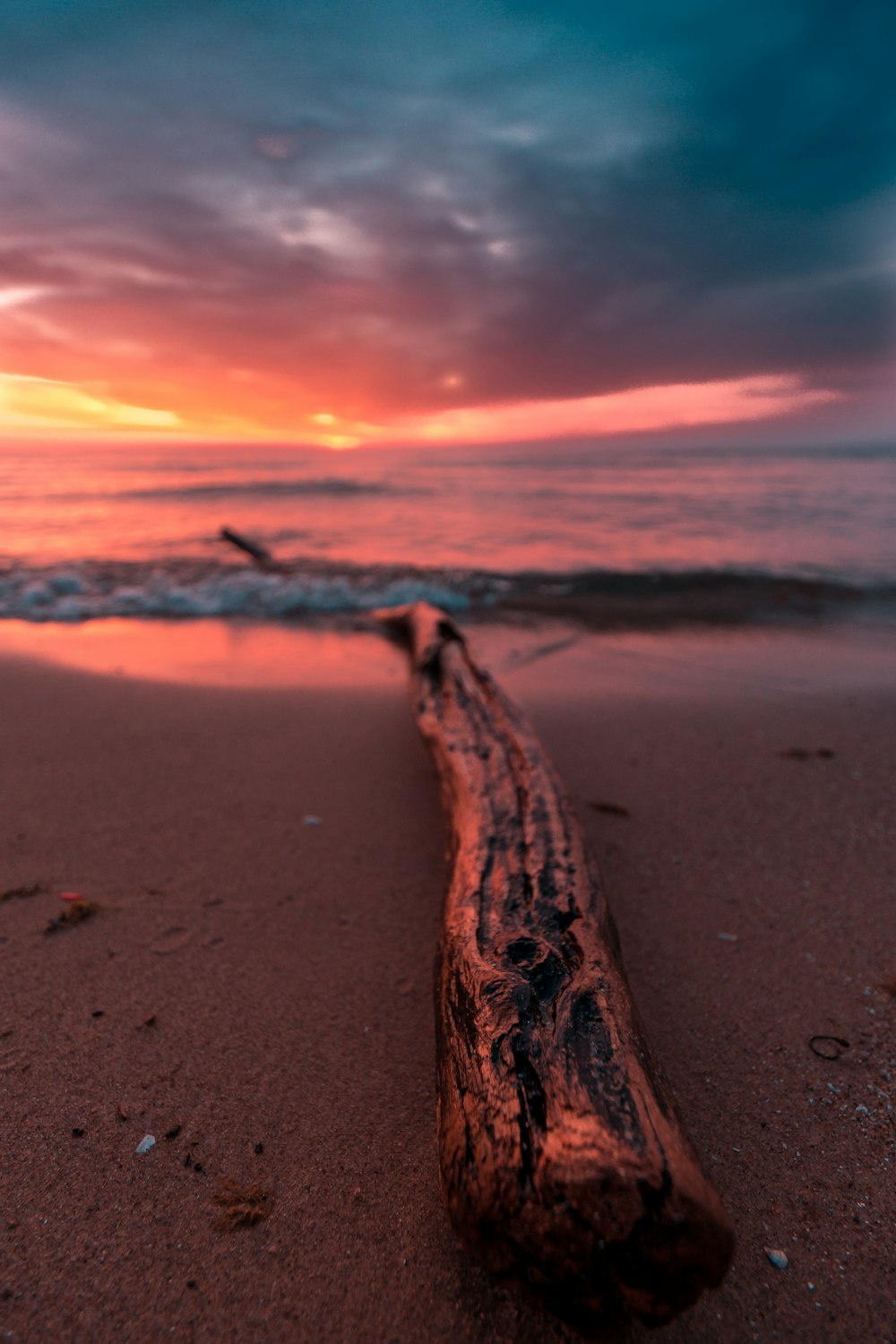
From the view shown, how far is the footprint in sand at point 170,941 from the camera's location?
2.30 metres

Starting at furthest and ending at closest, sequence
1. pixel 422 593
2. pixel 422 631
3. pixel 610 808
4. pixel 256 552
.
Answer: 1. pixel 256 552
2. pixel 422 593
3. pixel 422 631
4. pixel 610 808

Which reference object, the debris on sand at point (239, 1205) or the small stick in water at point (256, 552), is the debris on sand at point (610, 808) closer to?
the debris on sand at point (239, 1205)

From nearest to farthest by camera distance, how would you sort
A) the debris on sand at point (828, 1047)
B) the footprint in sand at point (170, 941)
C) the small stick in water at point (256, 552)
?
the debris on sand at point (828, 1047) → the footprint in sand at point (170, 941) → the small stick in water at point (256, 552)

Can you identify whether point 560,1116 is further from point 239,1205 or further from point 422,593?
point 422,593

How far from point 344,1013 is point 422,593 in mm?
7530

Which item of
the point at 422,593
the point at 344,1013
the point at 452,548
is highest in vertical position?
the point at 452,548

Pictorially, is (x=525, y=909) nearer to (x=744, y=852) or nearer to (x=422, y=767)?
(x=744, y=852)

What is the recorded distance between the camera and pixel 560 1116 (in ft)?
4.00

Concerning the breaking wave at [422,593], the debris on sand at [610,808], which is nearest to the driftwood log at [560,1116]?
the debris on sand at [610,808]

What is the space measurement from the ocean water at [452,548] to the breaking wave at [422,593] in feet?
0.13

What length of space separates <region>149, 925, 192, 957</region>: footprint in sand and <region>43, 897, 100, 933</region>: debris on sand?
306mm

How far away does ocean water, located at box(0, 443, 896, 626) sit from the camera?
8.67m

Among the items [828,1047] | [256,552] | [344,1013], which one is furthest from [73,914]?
[256,552]

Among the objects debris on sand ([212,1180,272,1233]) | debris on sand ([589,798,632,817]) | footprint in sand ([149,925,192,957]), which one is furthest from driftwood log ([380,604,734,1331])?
debris on sand ([589,798,632,817])
